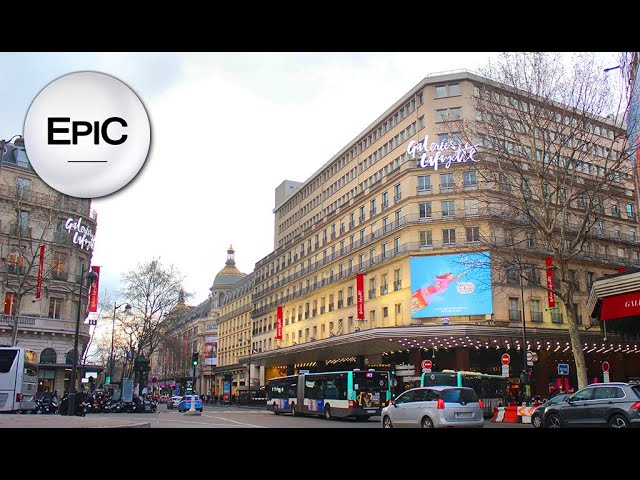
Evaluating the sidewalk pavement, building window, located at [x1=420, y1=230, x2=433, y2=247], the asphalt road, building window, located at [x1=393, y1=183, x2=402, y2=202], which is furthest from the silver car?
building window, located at [x1=393, y1=183, x2=402, y2=202]

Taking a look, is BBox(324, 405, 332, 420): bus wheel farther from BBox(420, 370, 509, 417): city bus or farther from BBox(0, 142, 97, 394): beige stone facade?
BBox(0, 142, 97, 394): beige stone facade

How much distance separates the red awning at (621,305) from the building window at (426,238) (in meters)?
23.6

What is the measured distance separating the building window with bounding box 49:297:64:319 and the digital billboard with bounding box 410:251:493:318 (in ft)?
97.2

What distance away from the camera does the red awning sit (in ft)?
71.4

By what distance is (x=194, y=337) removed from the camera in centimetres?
12325

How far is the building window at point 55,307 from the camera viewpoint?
161 ft

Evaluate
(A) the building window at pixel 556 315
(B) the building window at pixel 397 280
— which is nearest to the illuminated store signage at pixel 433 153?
(B) the building window at pixel 397 280

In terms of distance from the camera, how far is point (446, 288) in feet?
147

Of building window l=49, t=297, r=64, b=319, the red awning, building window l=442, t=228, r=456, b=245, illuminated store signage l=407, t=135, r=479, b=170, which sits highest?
illuminated store signage l=407, t=135, r=479, b=170
